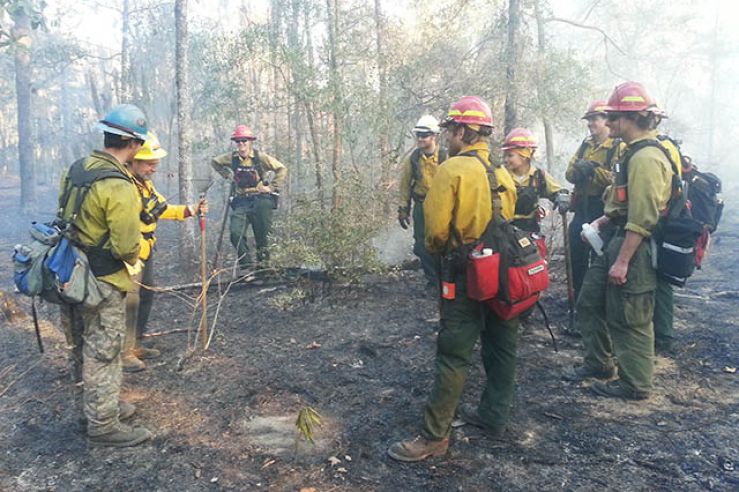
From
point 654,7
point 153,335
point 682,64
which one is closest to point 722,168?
point 682,64

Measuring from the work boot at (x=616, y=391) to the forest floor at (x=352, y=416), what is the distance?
2.6 inches

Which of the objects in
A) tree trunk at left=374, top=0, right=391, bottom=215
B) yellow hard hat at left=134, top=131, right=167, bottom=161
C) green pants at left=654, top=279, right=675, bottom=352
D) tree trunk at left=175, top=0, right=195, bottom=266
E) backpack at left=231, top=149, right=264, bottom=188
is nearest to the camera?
yellow hard hat at left=134, top=131, right=167, bottom=161

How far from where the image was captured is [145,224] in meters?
4.34

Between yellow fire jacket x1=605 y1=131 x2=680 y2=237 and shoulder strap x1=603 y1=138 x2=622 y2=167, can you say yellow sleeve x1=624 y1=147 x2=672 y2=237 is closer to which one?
yellow fire jacket x1=605 y1=131 x2=680 y2=237

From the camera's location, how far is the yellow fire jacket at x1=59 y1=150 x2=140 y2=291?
3.18 m

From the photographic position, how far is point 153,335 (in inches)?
213

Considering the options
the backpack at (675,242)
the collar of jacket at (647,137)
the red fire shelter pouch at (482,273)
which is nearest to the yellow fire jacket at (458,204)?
the red fire shelter pouch at (482,273)

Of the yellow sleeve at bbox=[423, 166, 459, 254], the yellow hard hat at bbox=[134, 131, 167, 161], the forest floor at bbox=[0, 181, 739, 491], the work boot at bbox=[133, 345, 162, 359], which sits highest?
the yellow hard hat at bbox=[134, 131, 167, 161]

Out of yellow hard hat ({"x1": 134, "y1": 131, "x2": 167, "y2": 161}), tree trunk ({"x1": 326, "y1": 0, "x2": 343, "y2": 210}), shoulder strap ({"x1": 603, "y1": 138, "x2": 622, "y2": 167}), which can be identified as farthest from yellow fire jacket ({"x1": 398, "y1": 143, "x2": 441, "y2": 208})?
yellow hard hat ({"x1": 134, "y1": 131, "x2": 167, "y2": 161})

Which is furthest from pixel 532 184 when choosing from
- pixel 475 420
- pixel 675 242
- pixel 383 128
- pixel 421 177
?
pixel 383 128

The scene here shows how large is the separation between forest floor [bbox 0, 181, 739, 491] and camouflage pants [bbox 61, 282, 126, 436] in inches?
9.1

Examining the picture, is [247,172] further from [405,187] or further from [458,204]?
[458,204]

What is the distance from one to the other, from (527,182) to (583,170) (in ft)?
2.24

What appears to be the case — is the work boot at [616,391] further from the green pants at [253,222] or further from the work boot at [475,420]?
the green pants at [253,222]
